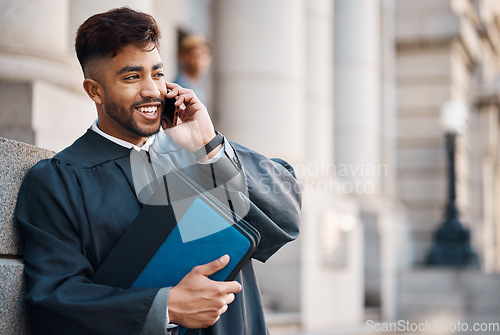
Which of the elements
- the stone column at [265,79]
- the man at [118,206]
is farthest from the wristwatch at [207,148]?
the stone column at [265,79]

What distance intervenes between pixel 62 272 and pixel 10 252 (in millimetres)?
351

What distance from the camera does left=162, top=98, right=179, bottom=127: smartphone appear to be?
264cm

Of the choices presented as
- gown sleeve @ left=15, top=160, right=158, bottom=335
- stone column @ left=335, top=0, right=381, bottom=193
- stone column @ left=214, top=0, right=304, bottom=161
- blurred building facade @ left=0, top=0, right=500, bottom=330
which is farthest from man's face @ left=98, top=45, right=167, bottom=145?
stone column @ left=335, top=0, right=381, bottom=193

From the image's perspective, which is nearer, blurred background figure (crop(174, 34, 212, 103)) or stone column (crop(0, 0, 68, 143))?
stone column (crop(0, 0, 68, 143))

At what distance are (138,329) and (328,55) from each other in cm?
968

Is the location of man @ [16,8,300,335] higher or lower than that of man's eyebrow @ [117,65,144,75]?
lower

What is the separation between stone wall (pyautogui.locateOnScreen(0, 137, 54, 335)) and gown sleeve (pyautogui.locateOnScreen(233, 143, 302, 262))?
77 centimetres

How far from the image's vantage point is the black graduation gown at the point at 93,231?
7.23 ft

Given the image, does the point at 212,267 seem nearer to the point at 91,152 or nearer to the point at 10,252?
the point at 91,152

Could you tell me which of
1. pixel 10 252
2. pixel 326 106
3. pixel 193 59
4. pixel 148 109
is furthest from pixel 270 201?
pixel 326 106

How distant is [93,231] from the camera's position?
2.38 metres

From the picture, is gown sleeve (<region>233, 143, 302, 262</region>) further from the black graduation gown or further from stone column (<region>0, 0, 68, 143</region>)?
stone column (<region>0, 0, 68, 143</region>)

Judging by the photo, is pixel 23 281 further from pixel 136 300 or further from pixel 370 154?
pixel 370 154

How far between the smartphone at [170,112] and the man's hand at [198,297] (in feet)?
2.04
